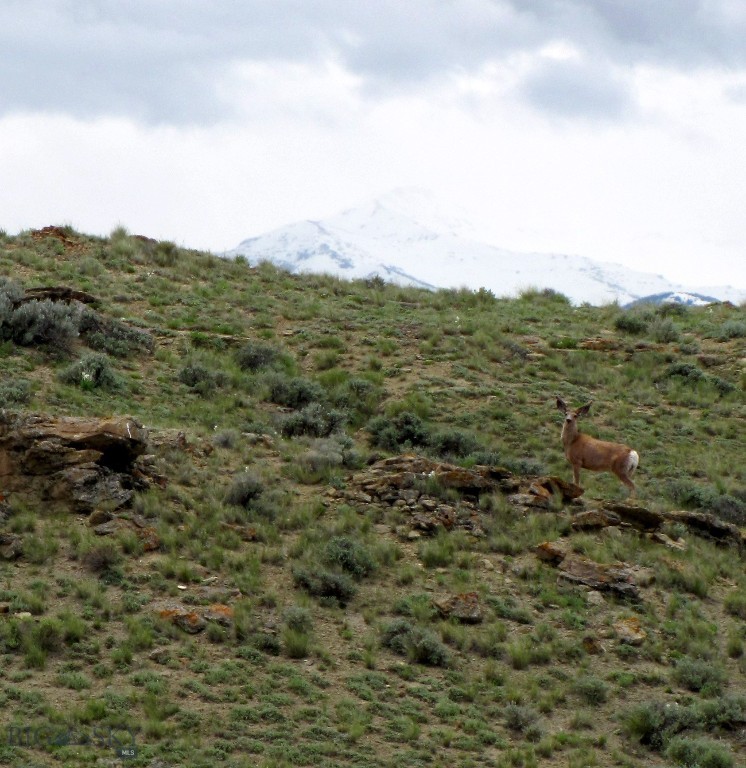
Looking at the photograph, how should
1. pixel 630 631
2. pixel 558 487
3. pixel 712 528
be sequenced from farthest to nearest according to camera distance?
pixel 558 487, pixel 712 528, pixel 630 631

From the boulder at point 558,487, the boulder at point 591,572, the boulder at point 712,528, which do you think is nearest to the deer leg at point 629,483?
the boulder at point 558,487

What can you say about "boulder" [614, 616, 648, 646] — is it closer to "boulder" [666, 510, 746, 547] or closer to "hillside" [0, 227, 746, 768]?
"hillside" [0, 227, 746, 768]

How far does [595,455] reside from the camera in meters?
17.2

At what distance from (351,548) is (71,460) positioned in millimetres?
3936

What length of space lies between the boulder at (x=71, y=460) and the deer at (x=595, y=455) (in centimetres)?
721

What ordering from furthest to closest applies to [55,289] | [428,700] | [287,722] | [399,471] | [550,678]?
[55,289]
[399,471]
[550,678]
[428,700]
[287,722]

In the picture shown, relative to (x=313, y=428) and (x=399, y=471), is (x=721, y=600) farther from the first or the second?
(x=313, y=428)

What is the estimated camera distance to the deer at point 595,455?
16.9m

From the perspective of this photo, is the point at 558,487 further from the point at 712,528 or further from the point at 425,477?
the point at 712,528

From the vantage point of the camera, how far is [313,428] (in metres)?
18.5

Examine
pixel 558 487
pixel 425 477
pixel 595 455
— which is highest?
pixel 595 455

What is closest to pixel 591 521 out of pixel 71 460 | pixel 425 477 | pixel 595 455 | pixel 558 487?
pixel 558 487

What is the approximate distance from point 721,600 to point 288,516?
604cm

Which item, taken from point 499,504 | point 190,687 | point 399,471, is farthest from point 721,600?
point 190,687
